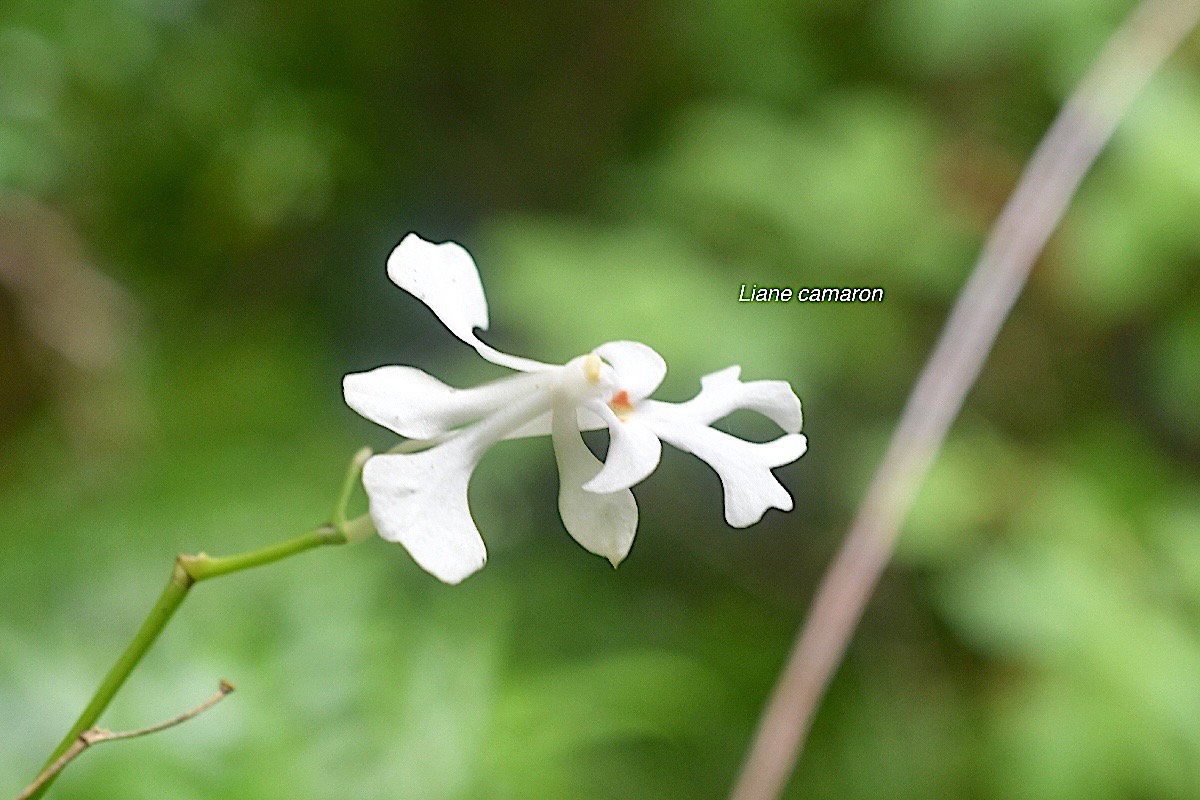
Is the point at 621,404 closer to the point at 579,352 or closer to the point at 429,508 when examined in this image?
the point at 429,508

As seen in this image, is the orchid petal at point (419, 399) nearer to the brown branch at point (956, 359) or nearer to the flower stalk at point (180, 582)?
the flower stalk at point (180, 582)

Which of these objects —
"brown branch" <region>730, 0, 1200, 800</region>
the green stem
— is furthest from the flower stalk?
"brown branch" <region>730, 0, 1200, 800</region>

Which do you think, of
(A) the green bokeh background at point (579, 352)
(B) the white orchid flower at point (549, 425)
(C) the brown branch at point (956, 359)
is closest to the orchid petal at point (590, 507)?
(B) the white orchid flower at point (549, 425)

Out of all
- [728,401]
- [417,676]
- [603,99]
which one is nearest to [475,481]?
[417,676]

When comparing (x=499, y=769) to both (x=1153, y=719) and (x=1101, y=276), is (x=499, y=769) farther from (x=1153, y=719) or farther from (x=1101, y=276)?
(x=1101, y=276)

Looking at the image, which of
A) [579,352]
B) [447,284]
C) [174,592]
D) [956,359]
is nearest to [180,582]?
[174,592]

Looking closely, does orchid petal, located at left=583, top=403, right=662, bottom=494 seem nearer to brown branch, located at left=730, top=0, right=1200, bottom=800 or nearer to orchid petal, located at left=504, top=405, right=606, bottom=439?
orchid petal, located at left=504, top=405, right=606, bottom=439
